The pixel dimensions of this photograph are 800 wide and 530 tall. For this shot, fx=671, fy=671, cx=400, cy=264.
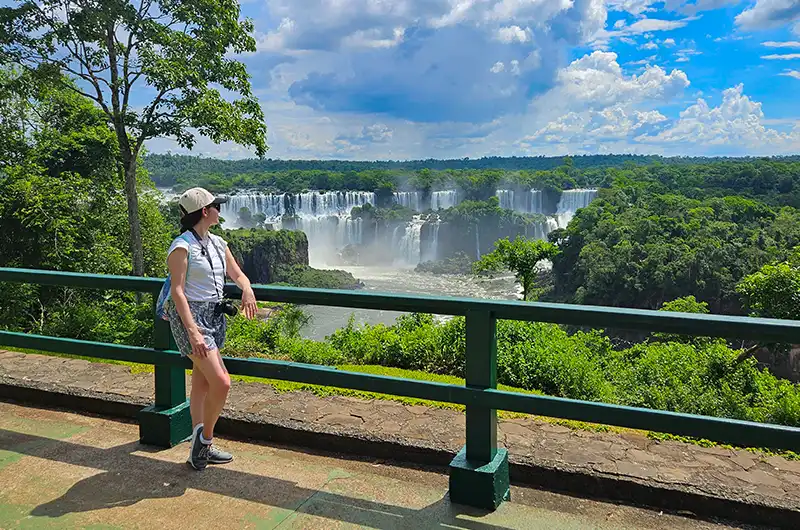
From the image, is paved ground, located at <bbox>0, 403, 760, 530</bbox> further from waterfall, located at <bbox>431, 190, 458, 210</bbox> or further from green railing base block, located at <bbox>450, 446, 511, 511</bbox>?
waterfall, located at <bbox>431, 190, 458, 210</bbox>

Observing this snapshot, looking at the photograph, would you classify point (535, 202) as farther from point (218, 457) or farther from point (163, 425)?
point (218, 457)

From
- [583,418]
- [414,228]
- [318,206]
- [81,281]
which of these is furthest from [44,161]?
[414,228]

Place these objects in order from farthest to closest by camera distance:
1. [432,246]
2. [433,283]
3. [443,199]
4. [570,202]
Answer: [443,199], [570,202], [432,246], [433,283]

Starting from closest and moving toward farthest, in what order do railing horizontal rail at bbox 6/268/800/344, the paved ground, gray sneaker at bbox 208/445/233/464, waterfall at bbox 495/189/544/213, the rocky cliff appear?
railing horizontal rail at bbox 6/268/800/344 → the paved ground → gray sneaker at bbox 208/445/233/464 → the rocky cliff → waterfall at bbox 495/189/544/213

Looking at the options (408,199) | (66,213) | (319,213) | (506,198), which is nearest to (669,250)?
(66,213)

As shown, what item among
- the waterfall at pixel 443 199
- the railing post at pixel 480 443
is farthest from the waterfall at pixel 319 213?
the railing post at pixel 480 443

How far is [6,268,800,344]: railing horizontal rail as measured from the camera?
2.57 meters

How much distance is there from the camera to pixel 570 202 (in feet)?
335

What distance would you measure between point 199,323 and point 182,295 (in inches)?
7.3

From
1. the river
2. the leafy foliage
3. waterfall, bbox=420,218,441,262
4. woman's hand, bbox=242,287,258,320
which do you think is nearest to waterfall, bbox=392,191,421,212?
waterfall, bbox=420,218,441,262

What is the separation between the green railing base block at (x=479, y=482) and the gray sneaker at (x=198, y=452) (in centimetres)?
127

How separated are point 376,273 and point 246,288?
8952 cm

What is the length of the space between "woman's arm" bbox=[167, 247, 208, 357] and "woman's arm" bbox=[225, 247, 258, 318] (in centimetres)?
27

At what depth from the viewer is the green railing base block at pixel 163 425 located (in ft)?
12.2
